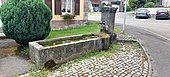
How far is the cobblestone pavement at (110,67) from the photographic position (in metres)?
7.12

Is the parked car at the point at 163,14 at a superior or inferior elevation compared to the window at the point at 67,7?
inferior

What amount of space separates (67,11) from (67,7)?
0.31 metres

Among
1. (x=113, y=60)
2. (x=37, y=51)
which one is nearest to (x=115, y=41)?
(x=113, y=60)

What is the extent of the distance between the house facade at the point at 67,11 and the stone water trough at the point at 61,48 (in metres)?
7.63

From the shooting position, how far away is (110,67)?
7.79m

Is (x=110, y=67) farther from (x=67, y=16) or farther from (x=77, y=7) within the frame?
(x=77, y=7)

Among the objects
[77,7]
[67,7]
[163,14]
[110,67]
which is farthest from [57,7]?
[163,14]

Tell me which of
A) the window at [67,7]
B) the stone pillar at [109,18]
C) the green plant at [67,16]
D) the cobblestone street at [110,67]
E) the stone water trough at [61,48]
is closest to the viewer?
the cobblestone street at [110,67]

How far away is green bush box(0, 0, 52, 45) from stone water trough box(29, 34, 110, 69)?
1.17m

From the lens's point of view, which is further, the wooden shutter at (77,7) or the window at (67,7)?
the wooden shutter at (77,7)

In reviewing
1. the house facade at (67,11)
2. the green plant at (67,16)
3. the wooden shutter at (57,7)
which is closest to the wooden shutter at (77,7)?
the house facade at (67,11)

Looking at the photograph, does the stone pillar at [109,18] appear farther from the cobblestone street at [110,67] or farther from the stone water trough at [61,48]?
the cobblestone street at [110,67]

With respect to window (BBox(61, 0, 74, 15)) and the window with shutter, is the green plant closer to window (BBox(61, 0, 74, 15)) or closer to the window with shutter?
window (BBox(61, 0, 74, 15))

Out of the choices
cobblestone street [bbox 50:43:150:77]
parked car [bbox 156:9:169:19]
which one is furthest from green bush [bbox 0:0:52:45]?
parked car [bbox 156:9:169:19]
